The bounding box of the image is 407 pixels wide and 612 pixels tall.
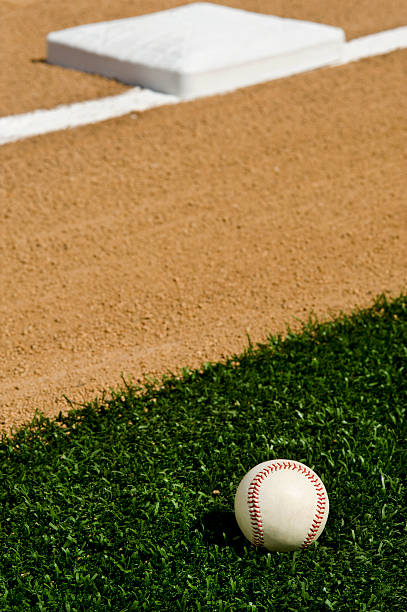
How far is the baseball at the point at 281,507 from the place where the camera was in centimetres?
324

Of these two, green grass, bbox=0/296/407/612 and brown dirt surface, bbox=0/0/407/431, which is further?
brown dirt surface, bbox=0/0/407/431

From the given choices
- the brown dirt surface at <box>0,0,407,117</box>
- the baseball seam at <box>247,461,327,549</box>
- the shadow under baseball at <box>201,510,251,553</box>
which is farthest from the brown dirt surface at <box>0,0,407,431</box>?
the baseball seam at <box>247,461,327,549</box>

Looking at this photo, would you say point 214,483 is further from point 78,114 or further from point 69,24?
point 69,24

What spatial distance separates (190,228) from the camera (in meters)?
5.76

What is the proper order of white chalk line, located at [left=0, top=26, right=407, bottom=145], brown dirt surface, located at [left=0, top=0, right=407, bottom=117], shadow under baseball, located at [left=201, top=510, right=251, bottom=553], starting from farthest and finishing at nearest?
brown dirt surface, located at [left=0, top=0, right=407, bottom=117], white chalk line, located at [left=0, top=26, right=407, bottom=145], shadow under baseball, located at [left=201, top=510, right=251, bottom=553]

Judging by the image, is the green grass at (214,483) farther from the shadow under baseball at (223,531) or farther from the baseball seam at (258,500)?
the baseball seam at (258,500)

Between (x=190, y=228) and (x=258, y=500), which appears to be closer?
(x=258, y=500)

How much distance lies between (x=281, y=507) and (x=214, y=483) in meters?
0.62

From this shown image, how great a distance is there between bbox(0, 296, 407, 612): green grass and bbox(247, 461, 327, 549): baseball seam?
122 mm

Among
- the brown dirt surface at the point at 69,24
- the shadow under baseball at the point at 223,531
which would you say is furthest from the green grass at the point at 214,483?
the brown dirt surface at the point at 69,24

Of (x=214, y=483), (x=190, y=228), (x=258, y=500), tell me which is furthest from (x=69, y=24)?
(x=258, y=500)

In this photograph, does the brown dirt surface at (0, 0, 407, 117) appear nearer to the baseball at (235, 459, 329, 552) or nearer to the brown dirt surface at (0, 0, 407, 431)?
the brown dirt surface at (0, 0, 407, 431)

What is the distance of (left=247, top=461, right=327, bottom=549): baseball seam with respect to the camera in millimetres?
3252

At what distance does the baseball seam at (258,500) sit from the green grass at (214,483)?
122 mm
